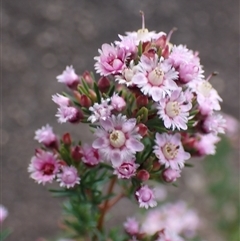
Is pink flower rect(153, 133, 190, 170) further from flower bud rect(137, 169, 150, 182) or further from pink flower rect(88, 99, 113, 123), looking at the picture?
pink flower rect(88, 99, 113, 123)

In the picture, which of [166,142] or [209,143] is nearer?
[166,142]

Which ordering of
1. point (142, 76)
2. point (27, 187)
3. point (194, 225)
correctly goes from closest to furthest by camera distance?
point (142, 76) < point (194, 225) < point (27, 187)

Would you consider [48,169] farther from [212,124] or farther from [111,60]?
[212,124]

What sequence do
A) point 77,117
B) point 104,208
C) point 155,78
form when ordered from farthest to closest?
point 104,208 < point 77,117 < point 155,78

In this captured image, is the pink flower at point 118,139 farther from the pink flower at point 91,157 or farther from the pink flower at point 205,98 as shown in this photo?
the pink flower at point 205,98

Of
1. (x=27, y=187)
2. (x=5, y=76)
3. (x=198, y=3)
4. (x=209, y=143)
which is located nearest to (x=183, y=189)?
(x=27, y=187)

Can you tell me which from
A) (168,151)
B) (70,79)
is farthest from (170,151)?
(70,79)

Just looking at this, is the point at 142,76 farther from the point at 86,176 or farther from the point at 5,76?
the point at 5,76

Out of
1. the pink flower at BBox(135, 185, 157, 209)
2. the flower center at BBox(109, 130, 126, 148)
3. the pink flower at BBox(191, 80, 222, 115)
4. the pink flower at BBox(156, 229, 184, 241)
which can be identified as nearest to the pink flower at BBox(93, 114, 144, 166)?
the flower center at BBox(109, 130, 126, 148)
